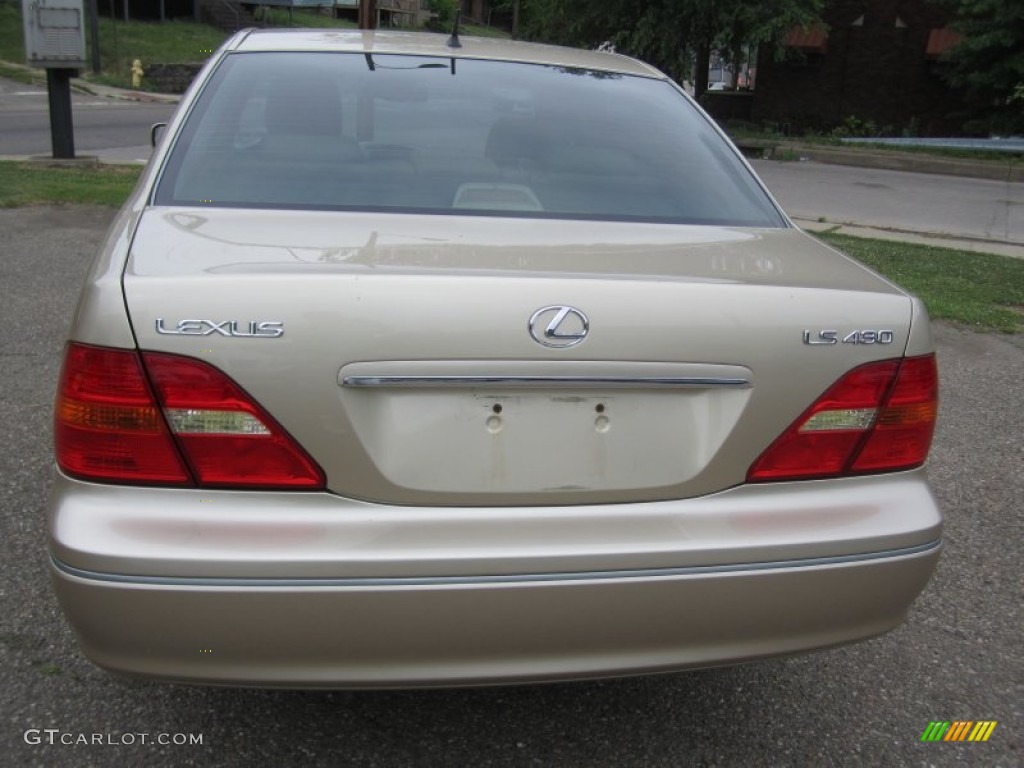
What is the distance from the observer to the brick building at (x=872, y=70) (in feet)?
86.4

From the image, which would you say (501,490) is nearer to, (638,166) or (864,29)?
(638,166)

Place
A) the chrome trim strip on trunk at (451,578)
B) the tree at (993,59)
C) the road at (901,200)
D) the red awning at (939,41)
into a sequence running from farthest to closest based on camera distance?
1. the red awning at (939,41)
2. the tree at (993,59)
3. the road at (901,200)
4. the chrome trim strip on trunk at (451,578)

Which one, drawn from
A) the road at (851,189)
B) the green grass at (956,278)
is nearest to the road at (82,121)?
the road at (851,189)

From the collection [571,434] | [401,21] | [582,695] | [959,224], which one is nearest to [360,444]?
[571,434]

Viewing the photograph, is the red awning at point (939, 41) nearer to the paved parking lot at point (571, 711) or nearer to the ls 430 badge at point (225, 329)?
the paved parking lot at point (571, 711)

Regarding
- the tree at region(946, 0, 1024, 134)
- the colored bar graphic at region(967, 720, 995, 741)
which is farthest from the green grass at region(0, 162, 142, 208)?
the tree at region(946, 0, 1024, 134)

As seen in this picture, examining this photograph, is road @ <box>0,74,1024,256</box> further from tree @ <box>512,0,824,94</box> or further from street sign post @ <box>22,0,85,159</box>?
tree @ <box>512,0,824,94</box>

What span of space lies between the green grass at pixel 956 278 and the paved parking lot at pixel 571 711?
4248 mm

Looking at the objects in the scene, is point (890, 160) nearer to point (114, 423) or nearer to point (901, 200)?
point (901, 200)

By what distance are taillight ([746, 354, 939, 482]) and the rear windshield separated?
742 millimetres

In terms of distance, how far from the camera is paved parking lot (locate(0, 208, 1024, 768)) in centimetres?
231

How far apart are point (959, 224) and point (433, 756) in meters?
11.8

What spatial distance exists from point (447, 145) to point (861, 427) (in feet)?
4.49

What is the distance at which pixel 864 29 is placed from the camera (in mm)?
27031
